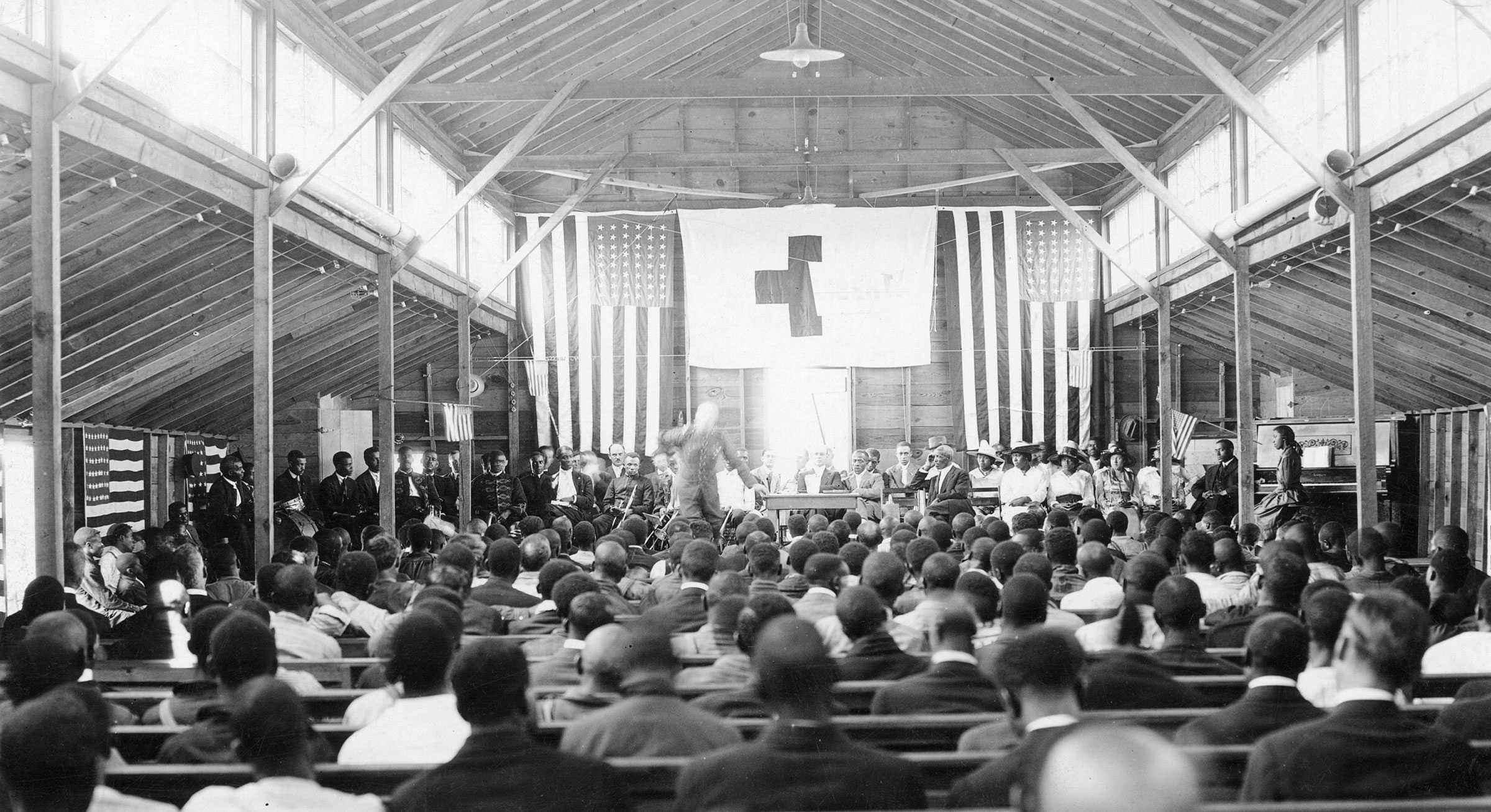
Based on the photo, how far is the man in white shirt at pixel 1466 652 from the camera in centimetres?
506

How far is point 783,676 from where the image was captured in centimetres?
282

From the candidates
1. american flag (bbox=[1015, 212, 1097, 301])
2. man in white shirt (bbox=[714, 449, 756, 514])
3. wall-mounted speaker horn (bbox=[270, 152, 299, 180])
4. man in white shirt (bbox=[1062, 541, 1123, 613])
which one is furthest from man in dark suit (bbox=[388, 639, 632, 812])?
american flag (bbox=[1015, 212, 1097, 301])

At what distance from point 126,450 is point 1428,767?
13262mm

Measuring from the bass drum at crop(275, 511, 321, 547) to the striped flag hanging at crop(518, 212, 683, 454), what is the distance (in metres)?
5.86

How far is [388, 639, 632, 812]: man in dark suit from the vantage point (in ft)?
8.78

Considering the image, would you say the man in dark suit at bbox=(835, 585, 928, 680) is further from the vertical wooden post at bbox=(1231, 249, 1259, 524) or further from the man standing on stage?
the vertical wooden post at bbox=(1231, 249, 1259, 524)

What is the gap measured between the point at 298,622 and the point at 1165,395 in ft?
38.2

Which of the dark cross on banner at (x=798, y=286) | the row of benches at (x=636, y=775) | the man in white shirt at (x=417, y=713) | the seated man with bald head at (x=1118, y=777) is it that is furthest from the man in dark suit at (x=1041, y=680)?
the dark cross on banner at (x=798, y=286)

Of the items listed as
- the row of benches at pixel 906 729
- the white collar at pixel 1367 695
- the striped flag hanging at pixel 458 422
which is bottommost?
the row of benches at pixel 906 729

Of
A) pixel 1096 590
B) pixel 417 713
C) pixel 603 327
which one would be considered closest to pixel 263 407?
pixel 1096 590

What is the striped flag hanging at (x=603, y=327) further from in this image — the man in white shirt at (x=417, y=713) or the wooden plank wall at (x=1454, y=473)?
the man in white shirt at (x=417, y=713)

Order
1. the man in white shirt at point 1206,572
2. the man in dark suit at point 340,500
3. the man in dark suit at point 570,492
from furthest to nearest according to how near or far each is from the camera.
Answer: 1. the man in dark suit at point 570,492
2. the man in dark suit at point 340,500
3. the man in white shirt at point 1206,572

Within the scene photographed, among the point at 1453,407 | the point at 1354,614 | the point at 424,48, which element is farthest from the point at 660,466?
the point at 1354,614

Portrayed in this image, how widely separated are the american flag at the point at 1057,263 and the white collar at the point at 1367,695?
628 inches
